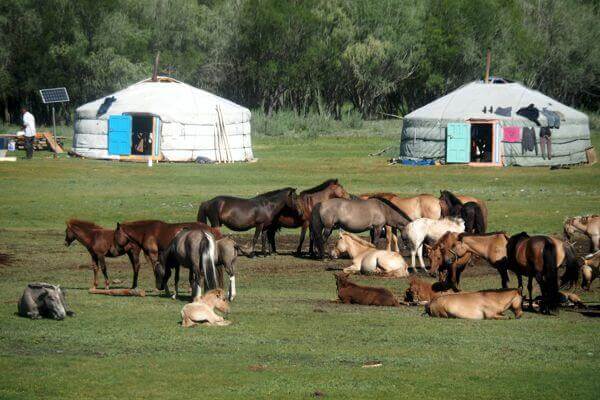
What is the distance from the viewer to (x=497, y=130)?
49.7 metres

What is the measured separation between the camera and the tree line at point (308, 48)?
247 ft

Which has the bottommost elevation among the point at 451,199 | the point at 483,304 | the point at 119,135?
the point at 483,304

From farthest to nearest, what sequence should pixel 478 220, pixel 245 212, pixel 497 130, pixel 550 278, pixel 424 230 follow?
pixel 497 130, pixel 245 212, pixel 478 220, pixel 424 230, pixel 550 278

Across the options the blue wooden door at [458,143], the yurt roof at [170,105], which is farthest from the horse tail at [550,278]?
the yurt roof at [170,105]

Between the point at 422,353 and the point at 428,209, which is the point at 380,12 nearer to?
the point at 428,209

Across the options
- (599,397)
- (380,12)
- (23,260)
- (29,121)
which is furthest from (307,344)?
(380,12)

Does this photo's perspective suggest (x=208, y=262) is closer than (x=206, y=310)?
No

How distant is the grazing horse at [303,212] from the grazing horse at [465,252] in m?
6.33

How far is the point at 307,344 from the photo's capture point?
577 inches

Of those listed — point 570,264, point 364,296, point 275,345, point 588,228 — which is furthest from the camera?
point 588,228

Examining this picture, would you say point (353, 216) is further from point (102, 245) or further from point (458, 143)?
point (458, 143)

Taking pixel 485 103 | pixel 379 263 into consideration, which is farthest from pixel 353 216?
pixel 485 103

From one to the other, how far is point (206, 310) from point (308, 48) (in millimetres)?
65794

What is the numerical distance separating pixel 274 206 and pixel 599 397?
14.4 m
